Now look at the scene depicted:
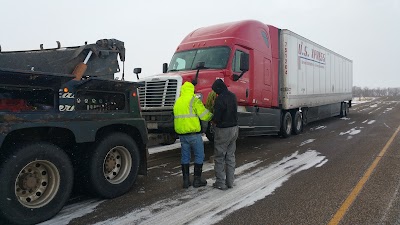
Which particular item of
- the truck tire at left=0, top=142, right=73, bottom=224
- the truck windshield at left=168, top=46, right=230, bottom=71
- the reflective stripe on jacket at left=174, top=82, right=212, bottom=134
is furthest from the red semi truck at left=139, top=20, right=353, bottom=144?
the truck tire at left=0, top=142, right=73, bottom=224

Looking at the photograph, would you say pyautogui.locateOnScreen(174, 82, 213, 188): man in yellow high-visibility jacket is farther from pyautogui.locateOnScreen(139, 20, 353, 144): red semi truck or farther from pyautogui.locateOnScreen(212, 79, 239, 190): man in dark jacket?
pyautogui.locateOnScreen(139, 20, 353, 144): red semi truck

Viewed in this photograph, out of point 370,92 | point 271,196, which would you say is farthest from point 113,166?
point 370,92

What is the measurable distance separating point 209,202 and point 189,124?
54.9 inches

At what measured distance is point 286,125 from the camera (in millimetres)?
12695

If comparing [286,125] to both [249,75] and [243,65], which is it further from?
[243,65]

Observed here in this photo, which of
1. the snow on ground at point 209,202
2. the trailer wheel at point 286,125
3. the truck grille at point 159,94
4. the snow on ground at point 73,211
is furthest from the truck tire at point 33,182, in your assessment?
the trailer wheel at point 286,125

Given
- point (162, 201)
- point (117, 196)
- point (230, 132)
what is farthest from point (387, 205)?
point (117, 196)

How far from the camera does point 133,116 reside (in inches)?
224

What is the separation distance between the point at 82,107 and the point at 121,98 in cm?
78

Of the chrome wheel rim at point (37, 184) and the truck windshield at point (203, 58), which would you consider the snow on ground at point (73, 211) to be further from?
the truck windshield at point (203, 58)

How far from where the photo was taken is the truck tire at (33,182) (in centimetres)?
394

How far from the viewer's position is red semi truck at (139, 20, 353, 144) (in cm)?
813

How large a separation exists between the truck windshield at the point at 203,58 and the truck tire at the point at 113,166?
4.12 m

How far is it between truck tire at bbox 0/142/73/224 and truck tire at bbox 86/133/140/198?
49 cm
